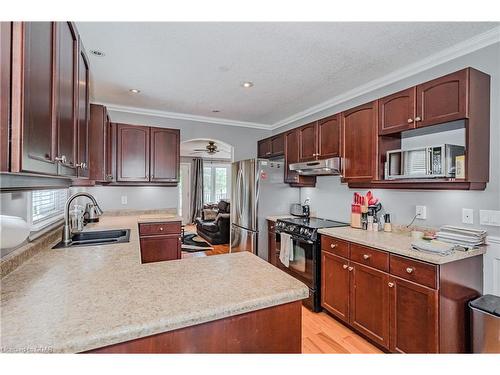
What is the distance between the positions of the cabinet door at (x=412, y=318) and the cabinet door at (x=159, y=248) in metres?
2.47

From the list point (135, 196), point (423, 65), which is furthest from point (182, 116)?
point (423, 65)

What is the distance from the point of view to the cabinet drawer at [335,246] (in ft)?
7.87

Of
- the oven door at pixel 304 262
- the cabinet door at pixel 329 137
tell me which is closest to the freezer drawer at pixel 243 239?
the oven door at pixel 304 262

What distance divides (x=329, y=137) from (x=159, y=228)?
7.86 feet

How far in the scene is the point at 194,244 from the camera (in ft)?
19.2

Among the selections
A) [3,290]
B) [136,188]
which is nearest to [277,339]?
[3,290]

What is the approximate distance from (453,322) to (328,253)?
108 cm

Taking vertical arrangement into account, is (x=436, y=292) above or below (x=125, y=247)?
below

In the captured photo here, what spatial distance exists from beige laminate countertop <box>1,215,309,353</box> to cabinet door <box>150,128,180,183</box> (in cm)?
234

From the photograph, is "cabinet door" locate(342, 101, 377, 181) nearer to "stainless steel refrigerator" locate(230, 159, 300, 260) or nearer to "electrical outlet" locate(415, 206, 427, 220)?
"electrical outlet" locate(415, 206, 427, 220)

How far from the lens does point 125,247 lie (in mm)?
1851

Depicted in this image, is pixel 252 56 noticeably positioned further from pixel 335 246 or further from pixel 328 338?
pixel 328 338
